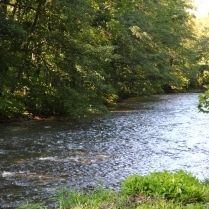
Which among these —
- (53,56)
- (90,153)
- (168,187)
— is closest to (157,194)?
(168,187)

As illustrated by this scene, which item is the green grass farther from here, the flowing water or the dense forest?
the dense forest

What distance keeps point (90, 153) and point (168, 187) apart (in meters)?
6.66

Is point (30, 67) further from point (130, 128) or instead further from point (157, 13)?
point (157, 13)

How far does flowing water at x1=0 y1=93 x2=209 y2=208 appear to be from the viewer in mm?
8984

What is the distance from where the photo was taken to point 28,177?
30.8ft

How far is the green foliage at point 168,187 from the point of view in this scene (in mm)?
5789

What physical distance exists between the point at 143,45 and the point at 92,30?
8922mm

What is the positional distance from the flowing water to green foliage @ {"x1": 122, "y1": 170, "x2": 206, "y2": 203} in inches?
95.5

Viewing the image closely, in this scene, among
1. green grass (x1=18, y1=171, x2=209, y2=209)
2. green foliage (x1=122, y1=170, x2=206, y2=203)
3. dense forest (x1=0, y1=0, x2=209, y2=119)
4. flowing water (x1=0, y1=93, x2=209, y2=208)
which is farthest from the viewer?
dense forest (x1=0, y1=0, x2=209, y2=119)

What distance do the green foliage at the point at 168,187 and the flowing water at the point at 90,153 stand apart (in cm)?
243

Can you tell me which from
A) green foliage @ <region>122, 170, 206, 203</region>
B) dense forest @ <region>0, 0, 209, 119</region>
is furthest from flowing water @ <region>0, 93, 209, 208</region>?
green foliage @ <region>122, 170, 206, 203</region>

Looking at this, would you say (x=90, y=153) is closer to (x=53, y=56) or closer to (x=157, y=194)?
(x=157, y=194)

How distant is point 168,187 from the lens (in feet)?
19.2

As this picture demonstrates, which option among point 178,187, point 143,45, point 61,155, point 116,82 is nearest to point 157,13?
point 143,45
